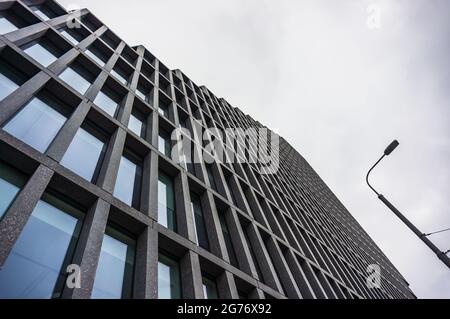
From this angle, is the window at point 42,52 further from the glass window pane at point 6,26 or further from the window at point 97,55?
the window at point 97,55

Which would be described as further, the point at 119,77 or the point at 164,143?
the point at 119,77

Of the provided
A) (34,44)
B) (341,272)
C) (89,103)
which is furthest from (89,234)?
(341,272)

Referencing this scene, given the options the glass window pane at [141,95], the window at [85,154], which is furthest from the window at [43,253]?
the glass window pane at [141,95]

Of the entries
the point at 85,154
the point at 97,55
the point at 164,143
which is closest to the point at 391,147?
the point at 164,143

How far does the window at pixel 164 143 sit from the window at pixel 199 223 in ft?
8.13

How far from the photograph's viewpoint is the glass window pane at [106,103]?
41.2 ft

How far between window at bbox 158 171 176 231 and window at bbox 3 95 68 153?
408 cm

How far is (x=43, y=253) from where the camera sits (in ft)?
20.0

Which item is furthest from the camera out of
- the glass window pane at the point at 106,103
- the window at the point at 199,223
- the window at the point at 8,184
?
the glass window pane at the point at 106,103

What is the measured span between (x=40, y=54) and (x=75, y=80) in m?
1.70

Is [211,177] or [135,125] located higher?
[135,125]

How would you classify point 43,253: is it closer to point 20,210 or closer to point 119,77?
point 20,210

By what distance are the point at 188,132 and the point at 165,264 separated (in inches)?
388
